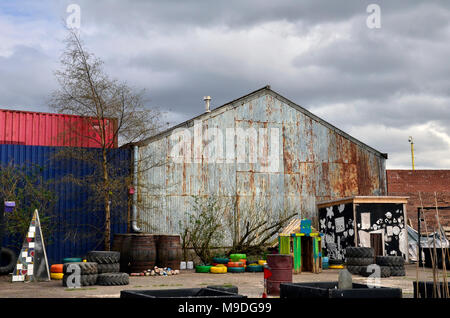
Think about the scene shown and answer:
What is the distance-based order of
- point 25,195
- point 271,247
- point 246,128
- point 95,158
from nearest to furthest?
1. point 25,195
2. point 95,158
3. point 271,247
4. point 246,128

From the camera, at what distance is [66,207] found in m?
18.1

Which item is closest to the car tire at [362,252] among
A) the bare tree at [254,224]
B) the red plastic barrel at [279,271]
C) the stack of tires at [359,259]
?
the stack of tires at [359,259]

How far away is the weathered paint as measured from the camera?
782 inches

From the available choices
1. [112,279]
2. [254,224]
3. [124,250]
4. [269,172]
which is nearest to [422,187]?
[269,172]

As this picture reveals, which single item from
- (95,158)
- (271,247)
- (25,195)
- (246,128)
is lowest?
(271,247)

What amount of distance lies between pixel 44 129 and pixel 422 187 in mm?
22767

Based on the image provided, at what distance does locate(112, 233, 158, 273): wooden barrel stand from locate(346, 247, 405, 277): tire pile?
241 inches

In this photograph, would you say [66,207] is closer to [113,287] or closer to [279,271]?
[113,287]

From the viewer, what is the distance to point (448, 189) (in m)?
33.0

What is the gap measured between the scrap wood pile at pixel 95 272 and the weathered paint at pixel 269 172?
17.1 ft

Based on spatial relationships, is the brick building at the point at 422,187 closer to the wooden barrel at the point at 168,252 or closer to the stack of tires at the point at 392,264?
the stack of tires at the point at 392,264
